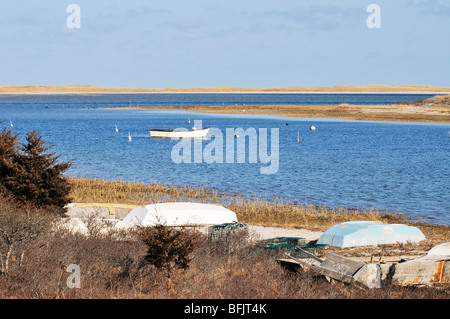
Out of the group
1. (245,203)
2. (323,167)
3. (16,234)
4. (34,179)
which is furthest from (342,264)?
(323,167)

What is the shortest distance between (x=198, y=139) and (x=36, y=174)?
54.7 meters

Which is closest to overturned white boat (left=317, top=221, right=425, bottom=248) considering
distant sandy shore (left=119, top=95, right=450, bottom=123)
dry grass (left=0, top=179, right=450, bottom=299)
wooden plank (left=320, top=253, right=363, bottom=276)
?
dry grass (left=0, top=179, right=450, bottom=299)

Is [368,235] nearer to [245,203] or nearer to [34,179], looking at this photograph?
[245,203]

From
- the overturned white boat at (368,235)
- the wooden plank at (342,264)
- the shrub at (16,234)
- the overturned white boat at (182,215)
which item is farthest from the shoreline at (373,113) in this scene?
the shrub at (16,234)

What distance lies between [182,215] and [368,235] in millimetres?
7984

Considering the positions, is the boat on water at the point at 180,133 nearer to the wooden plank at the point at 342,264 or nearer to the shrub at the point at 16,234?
the shrub at the point at 16,234

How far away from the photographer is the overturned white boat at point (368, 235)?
21.6 meters

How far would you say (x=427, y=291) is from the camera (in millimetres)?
13797

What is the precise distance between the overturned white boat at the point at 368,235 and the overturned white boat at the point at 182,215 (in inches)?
208

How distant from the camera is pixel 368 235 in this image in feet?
72.8

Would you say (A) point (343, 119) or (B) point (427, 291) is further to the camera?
(A) point (343, 119)

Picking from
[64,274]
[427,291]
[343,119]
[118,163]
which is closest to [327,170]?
[118,163]
